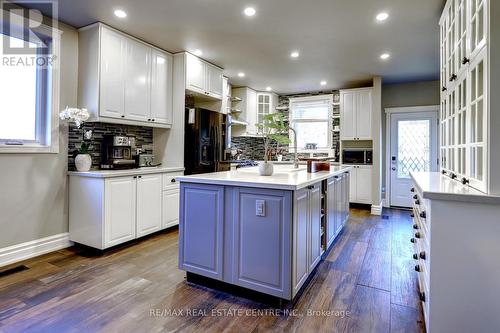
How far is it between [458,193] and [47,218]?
3788 mm

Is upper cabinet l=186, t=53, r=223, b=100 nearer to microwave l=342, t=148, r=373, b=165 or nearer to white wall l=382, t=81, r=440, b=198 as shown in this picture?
microwave l=342, t=148, r=373, b=165

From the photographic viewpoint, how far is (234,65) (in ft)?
15.3

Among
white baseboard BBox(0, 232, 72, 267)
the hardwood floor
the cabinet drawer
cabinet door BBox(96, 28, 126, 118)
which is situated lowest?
the hardwood floor

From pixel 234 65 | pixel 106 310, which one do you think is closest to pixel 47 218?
pixel 106 310

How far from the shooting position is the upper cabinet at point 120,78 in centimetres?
318

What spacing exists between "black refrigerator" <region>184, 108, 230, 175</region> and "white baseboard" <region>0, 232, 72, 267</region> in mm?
1758

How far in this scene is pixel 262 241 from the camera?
6.70 ft

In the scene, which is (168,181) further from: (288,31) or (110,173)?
(288,31)

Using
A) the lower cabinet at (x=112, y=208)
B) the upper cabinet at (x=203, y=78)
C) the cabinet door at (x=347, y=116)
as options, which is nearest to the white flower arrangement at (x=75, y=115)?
the lower cabinet at (x=112, y=208)

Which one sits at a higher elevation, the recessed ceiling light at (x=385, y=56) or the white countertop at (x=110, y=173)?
the recessed ceiling light at (x=385, y=56)

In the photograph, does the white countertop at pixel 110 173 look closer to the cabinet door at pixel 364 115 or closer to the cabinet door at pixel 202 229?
the cabinet door at pixel 202 229

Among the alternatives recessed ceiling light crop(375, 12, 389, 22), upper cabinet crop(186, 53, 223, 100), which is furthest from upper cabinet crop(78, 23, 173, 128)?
recessed ceiling light crop(375, 12, 389, 22)

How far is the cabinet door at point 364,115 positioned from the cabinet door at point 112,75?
4.40 meters

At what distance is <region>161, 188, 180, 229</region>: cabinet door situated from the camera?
380 centimetres
